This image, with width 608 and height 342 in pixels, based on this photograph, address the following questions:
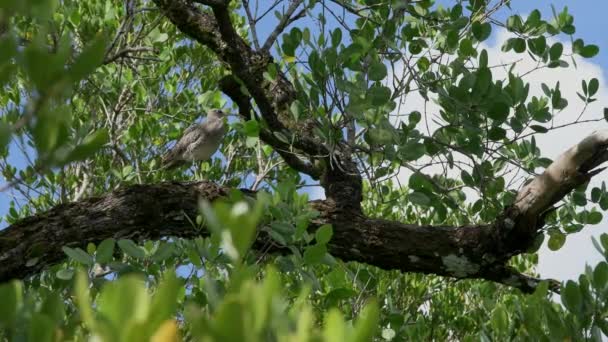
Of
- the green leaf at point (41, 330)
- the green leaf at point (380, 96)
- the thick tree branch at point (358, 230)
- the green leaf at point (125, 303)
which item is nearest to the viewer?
the green leaf at point (125, 303)

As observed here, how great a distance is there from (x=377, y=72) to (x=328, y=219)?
624 millimetres

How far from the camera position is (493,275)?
3.62 meters

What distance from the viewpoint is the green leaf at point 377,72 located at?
345cm

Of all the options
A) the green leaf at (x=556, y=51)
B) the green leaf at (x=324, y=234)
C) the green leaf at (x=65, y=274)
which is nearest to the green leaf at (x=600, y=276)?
the green leaf at (x=324, y=234)

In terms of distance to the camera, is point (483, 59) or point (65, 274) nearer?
point (65, 274)

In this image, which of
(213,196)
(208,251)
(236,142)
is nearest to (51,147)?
(208,251)

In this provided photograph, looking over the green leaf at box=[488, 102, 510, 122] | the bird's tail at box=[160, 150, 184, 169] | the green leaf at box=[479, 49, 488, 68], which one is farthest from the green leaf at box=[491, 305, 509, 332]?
the bird's tail at box=[160, 150, 184, 169]

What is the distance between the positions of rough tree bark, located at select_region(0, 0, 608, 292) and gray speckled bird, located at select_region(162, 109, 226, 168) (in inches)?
91.5

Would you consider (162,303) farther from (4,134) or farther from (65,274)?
(65,274)

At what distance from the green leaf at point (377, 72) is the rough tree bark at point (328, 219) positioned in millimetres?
361

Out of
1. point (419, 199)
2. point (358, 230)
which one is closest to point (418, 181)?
point (419, 199)

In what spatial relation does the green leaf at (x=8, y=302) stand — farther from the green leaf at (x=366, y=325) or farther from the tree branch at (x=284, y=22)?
the tree branch at (x=284, y=22)

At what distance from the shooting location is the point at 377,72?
3.46 metres

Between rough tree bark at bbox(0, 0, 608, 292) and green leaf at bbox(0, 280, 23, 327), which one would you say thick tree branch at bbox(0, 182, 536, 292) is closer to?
rough tree bark at bbox(0, 0, 608, 292)
